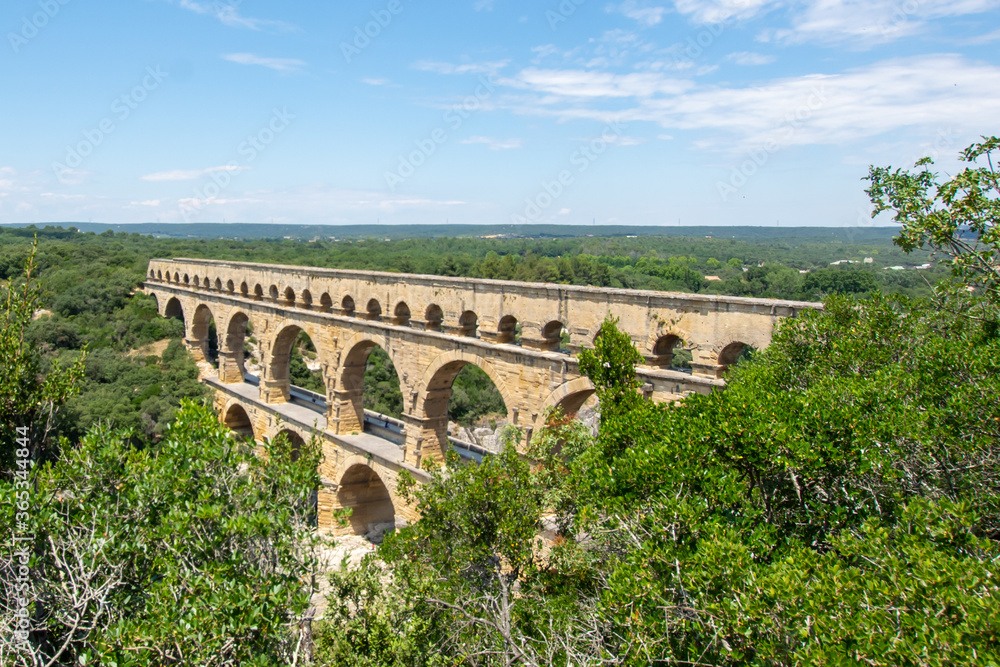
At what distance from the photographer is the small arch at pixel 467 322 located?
51.0 ft

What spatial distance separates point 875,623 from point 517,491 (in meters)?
5.51

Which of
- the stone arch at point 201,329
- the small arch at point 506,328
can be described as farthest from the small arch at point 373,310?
the stone arch at point 201,329

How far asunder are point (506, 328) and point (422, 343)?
230 centimetres

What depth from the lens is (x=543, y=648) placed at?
725cm

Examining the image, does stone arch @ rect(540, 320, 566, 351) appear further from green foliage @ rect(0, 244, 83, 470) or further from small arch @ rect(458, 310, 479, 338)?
green foliage @ rect(0, 244, 83, 470)

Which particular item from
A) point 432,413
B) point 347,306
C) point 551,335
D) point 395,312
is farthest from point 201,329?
point 551,335

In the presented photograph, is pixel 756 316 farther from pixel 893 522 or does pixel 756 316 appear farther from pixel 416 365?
pixel 416 365

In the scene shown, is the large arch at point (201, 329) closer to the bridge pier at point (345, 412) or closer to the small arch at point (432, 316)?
the bridge pier at point (345, 412)

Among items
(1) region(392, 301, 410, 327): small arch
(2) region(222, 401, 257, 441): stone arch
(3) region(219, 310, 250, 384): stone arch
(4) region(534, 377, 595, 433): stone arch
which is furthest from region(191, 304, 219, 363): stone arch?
(4) region(534, 377, 595, 433): stone arch

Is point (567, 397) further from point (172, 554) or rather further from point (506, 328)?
point (172, 554)

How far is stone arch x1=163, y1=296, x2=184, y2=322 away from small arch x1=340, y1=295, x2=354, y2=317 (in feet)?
56.2

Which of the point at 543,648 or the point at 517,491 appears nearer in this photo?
the point at 543,648

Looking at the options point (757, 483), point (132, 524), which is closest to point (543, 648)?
point (757, 483)

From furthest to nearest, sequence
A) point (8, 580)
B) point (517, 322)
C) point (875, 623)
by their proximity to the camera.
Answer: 1. point (517, 322)
2. point (8, 580)
3. point (875, 623)
